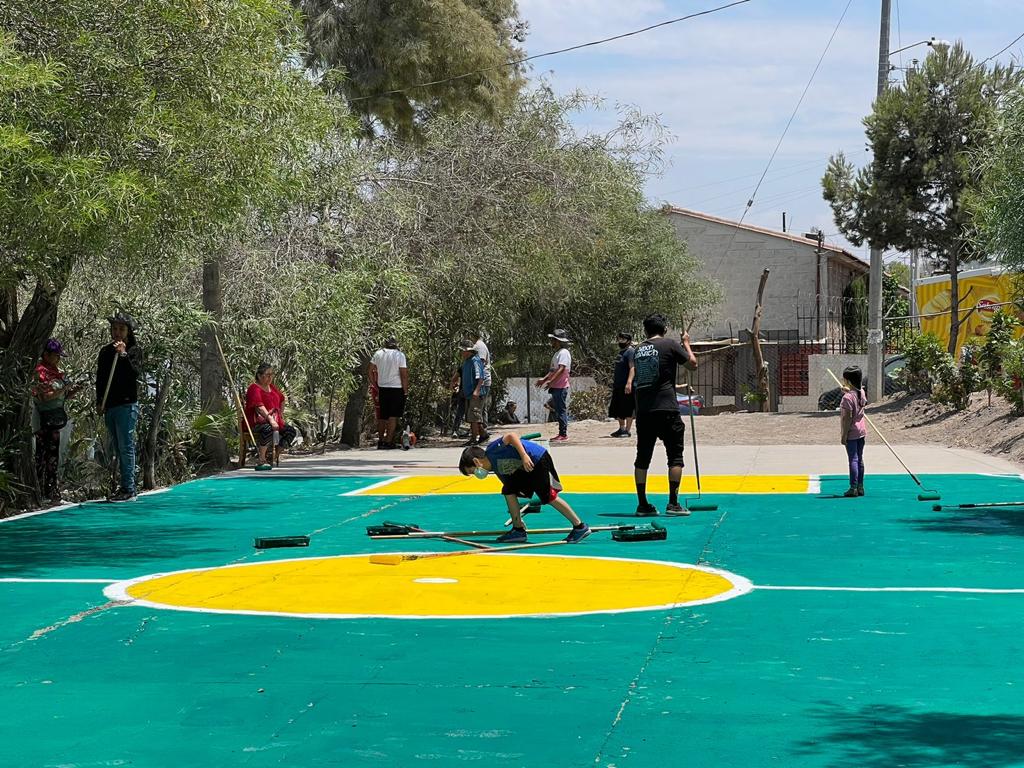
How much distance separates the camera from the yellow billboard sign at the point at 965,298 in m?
33.4

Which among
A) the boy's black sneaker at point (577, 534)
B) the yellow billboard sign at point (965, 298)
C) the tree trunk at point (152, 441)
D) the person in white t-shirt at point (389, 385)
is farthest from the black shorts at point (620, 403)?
the yellow billboard sign at point (965, 298)

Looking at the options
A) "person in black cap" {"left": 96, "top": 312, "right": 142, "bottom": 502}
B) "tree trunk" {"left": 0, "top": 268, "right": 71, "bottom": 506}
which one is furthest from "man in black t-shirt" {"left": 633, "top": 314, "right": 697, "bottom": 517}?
"tree trunk" {"left": 0, "top": 268, "right": 71, "bottom": 506}

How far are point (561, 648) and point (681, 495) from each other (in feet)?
27.7

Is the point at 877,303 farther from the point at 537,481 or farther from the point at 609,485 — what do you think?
the point at 537,481

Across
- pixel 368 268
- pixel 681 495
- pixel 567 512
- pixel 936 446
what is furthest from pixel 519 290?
pixel 567 512

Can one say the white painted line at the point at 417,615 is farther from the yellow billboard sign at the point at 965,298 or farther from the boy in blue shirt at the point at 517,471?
the yellow billboard sign at the point at 965,298

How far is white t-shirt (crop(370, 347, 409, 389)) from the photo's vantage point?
2289 centimetres

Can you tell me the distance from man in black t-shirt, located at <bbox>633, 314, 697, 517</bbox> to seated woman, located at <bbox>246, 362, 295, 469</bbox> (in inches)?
268

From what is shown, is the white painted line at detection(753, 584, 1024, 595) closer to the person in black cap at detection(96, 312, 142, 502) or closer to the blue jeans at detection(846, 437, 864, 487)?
the blue jeans at detection(846, 437, 864, 487)

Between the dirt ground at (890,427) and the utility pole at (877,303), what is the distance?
2.66 feet

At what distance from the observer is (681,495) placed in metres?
16.0

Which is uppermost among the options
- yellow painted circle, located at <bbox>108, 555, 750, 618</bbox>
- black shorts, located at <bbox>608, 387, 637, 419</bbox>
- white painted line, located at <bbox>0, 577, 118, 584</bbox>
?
black shorts, located at <bbox>608, 387, 637, 419</bbox>

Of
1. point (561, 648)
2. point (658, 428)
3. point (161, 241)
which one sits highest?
point (161, 241)

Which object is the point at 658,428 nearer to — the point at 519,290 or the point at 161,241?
the point at 161,241
